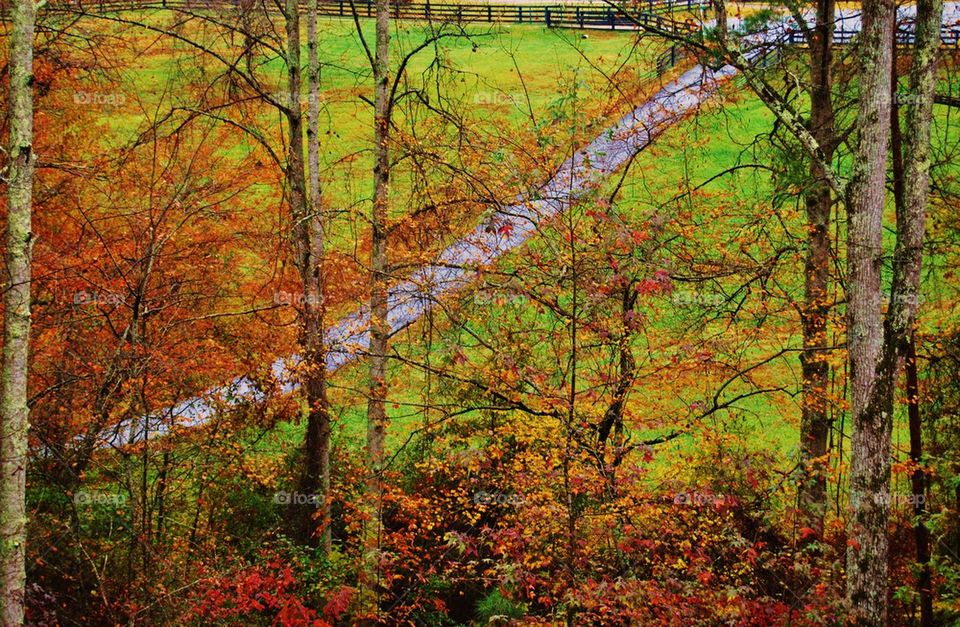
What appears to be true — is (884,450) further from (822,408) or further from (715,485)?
(715,485)

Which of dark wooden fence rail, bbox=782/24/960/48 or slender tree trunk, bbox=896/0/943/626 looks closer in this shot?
slender tree trunk, bbox=896/0/943/626

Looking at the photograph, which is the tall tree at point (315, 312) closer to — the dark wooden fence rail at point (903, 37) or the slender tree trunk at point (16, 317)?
the slender tree trunk at point (16, 317)

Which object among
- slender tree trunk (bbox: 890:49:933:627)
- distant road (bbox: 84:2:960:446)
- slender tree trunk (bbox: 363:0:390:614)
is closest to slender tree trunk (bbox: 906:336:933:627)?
slender tree trunk (bbox: 890:49:933:627)

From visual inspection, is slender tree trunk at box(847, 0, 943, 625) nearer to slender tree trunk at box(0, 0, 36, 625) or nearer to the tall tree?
the tall tree

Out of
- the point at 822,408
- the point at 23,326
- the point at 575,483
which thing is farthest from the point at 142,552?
the point at 822,408

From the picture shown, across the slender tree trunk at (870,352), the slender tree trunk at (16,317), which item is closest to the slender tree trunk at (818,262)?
the slender tree trunk at (870,352)

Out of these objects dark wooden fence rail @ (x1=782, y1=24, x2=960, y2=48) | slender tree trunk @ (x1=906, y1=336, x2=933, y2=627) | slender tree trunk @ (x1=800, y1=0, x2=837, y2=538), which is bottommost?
slender tree trunk @ (x1=906, y1=336, x2=933, y2=627)
